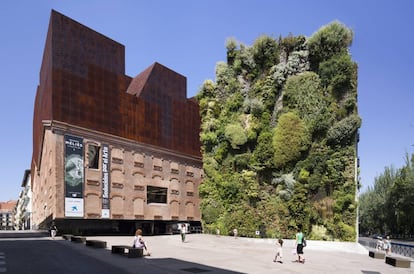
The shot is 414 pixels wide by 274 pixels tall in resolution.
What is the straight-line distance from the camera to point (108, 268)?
617 inches

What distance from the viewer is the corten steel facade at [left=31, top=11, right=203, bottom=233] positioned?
A: 41.6 m

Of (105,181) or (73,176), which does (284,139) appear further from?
(73,176)

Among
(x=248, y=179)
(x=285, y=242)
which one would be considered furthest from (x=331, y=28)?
(x=285, y=242)

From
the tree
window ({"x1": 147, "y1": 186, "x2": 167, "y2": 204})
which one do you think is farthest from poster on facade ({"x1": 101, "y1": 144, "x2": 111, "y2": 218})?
the tree

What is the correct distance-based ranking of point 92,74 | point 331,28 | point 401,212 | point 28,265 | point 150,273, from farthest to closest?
point 401,212 < point 92,74 < point 331,28 < point 28,265 < point 150,273

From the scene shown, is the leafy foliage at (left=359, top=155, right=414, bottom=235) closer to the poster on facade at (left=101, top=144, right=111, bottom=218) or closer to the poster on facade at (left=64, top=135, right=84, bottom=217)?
the poster on facade at (left=101, top=144, right=111, bottom=218)

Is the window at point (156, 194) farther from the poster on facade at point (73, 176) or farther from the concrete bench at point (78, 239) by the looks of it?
the concrete bench at point (78, 239)

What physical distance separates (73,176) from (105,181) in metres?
4.52

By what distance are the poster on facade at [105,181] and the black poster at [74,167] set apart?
3.10m

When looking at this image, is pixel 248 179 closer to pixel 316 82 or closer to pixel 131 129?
pixel 316 82

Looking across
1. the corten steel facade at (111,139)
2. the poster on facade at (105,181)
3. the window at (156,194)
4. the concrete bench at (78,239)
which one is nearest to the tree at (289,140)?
the corten steel facade at (111,139)

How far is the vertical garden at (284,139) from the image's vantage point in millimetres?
36062

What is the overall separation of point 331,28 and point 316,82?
5.86m

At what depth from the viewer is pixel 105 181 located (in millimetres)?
45125
